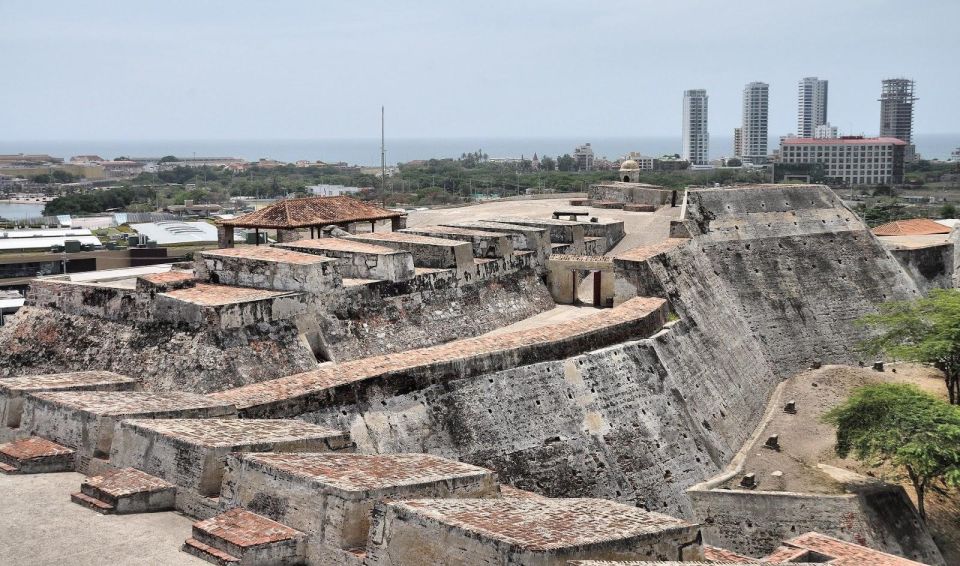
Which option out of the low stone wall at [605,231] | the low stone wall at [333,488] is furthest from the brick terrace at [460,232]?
the low stone wall at [333,488]

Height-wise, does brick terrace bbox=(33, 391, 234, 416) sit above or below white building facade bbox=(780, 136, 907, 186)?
below

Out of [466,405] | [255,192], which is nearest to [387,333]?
[466,405]

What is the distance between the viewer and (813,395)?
103 ft

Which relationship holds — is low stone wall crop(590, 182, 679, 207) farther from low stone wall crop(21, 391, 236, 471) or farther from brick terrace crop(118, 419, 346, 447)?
brick terrace crop(118, 419, 346, 447)

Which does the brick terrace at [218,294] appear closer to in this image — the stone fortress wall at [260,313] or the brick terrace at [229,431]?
the stone fortress wall at [260,313]

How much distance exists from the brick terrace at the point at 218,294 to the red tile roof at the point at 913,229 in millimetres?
30380

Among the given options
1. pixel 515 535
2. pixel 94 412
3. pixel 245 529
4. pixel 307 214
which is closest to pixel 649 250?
pixel 307 214

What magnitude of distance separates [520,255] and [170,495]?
17.7m

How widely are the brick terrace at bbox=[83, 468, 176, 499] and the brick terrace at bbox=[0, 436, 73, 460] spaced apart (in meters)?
1.18

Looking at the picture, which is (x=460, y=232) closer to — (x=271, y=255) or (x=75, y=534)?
(x=271, y=255)

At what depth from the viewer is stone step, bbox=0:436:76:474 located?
49.7 ft

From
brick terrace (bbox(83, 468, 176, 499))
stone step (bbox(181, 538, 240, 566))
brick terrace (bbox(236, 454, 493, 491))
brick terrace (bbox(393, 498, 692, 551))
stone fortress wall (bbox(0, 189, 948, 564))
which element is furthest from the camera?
stone fortress wall (bbox(0, 189, 948, 564))

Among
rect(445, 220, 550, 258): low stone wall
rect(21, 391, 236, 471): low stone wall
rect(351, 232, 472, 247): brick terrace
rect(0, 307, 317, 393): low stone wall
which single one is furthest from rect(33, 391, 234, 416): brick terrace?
rect(445, 220, 550, 258): low stone wall

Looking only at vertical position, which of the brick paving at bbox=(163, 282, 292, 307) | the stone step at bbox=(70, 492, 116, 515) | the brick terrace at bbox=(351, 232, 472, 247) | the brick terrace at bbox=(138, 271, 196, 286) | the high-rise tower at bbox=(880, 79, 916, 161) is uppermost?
the high-rise tower at bbox=(880, 79, 916, 161)
